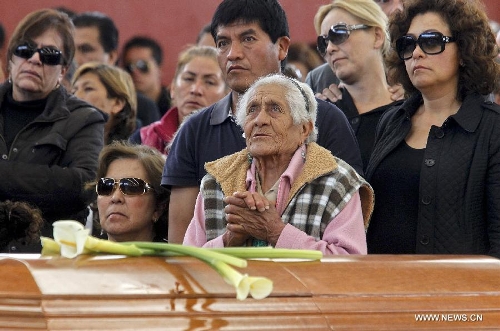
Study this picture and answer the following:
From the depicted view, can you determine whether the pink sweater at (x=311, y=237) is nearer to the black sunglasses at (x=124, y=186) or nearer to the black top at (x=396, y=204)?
the black top at (x=396, y=204)

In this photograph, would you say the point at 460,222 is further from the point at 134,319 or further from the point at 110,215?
the point at 134,319

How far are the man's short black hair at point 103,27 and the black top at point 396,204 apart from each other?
3562 millimetres

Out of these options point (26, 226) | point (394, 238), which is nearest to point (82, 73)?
point (26, 226)

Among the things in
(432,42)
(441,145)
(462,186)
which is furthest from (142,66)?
(462,186)

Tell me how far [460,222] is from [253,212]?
90 centimetres

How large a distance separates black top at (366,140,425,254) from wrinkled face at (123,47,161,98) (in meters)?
4.36

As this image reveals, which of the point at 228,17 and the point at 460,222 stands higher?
the point at 228,17


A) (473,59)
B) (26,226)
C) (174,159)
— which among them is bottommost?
(26,226)

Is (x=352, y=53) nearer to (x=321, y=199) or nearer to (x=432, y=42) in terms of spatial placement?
(x=432, y=42)

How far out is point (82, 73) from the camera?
608 cm

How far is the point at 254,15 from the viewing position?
4.17 meters

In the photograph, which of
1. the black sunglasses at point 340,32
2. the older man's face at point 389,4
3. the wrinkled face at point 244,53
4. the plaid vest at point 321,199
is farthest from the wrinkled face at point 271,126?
the older man's face at point 389,4

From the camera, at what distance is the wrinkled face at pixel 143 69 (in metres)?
8.20

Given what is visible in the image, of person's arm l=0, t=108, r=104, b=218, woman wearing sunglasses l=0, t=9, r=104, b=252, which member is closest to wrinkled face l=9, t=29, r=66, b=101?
woman wearing sunglasses l=0, t=9, r=104, b=252
